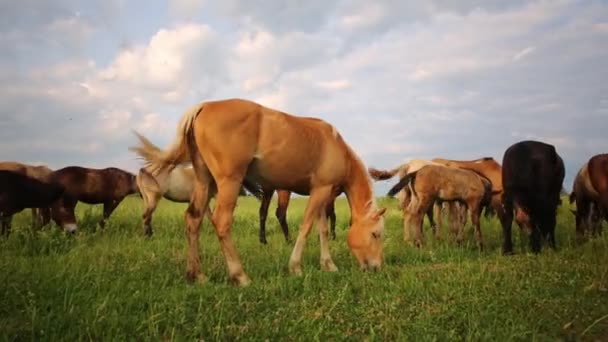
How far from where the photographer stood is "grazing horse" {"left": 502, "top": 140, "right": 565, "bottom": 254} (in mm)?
9016

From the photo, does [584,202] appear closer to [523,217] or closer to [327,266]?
[523,217]

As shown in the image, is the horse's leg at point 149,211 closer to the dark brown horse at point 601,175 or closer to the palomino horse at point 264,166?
the palomino horse at point 264,166

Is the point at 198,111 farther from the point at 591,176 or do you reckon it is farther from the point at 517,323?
the point at 591,176

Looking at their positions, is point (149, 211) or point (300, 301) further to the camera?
point (149, 211)

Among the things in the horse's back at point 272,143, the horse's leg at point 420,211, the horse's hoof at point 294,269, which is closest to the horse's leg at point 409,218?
the horse's leg at point 420,211

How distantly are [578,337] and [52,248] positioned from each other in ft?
27.4

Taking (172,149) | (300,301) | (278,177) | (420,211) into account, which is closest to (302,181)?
(278,177)

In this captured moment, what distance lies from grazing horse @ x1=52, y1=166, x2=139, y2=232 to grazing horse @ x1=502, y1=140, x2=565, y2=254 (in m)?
9.82

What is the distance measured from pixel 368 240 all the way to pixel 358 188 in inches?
35.9

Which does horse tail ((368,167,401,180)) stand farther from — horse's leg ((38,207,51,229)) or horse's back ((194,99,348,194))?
horse's leg ((38,207,51,229))

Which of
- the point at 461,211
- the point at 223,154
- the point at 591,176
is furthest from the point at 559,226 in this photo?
the point at 223,154

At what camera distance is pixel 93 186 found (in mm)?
13133

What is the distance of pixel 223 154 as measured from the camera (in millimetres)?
6309

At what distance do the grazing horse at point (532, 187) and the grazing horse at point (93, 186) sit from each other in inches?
386
